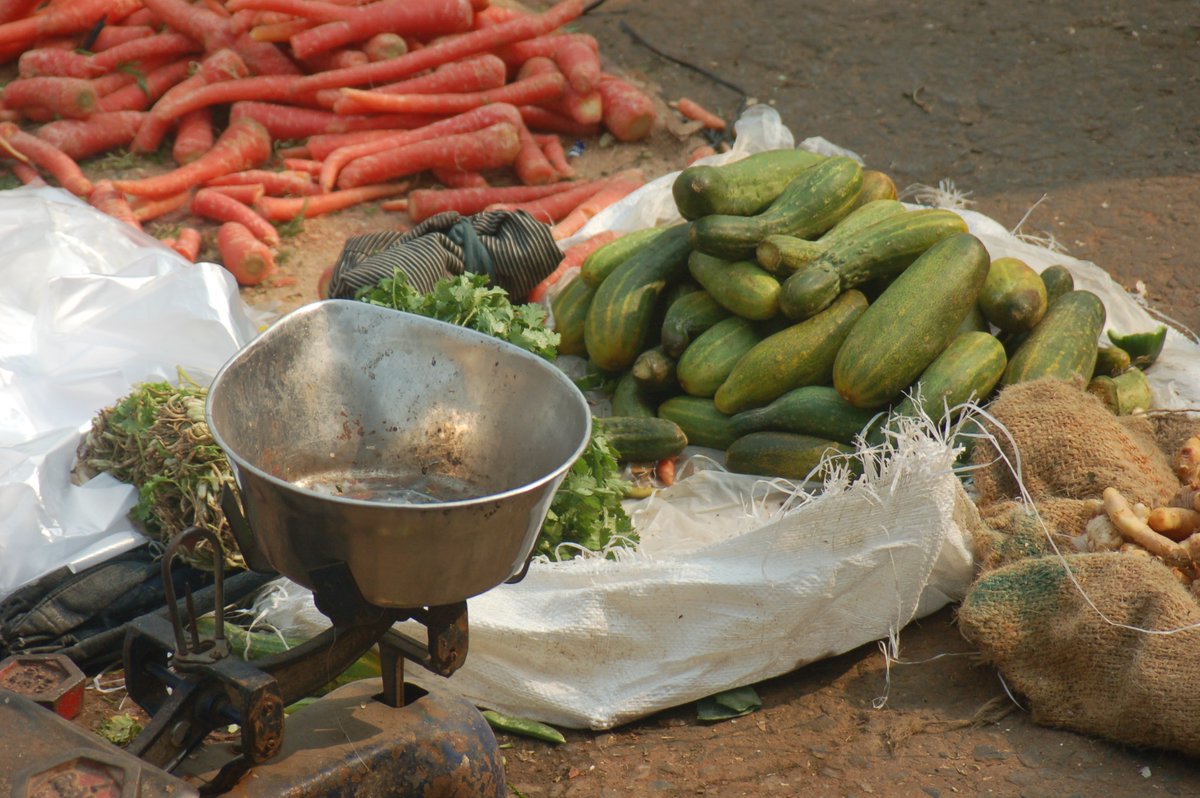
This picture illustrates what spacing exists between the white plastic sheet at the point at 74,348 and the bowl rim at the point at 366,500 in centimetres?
157

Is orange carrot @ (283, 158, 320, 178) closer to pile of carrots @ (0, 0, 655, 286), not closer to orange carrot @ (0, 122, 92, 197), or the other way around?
pile of carrots @ (0, 0, 655, 286)

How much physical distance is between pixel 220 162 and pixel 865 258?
341 centimetres

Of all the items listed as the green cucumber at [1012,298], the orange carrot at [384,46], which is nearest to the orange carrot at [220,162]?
the orange carrot at [384,46]

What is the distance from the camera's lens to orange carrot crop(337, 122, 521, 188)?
588 centimetres

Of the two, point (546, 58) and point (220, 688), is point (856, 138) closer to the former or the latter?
point (546, 58)

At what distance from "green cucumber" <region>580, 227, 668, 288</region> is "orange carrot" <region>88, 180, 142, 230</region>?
88.7 inches

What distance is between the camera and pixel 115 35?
6.45 m

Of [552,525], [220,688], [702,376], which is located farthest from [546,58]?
[220,688]

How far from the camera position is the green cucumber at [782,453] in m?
3.62

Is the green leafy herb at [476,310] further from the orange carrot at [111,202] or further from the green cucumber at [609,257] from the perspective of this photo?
the orange carrot at [111,202]

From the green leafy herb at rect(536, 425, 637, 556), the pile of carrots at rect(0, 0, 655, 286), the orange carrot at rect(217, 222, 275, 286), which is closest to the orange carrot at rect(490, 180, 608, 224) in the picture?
the pile of carrots at rect(0, 0, 655, 286)

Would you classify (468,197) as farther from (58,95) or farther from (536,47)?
(58,95)

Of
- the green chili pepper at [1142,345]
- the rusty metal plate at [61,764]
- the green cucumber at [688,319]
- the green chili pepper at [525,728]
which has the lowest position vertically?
the green chili pepper at [525,728]

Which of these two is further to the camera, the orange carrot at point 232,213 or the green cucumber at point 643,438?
the orange carrot at point 232,213
